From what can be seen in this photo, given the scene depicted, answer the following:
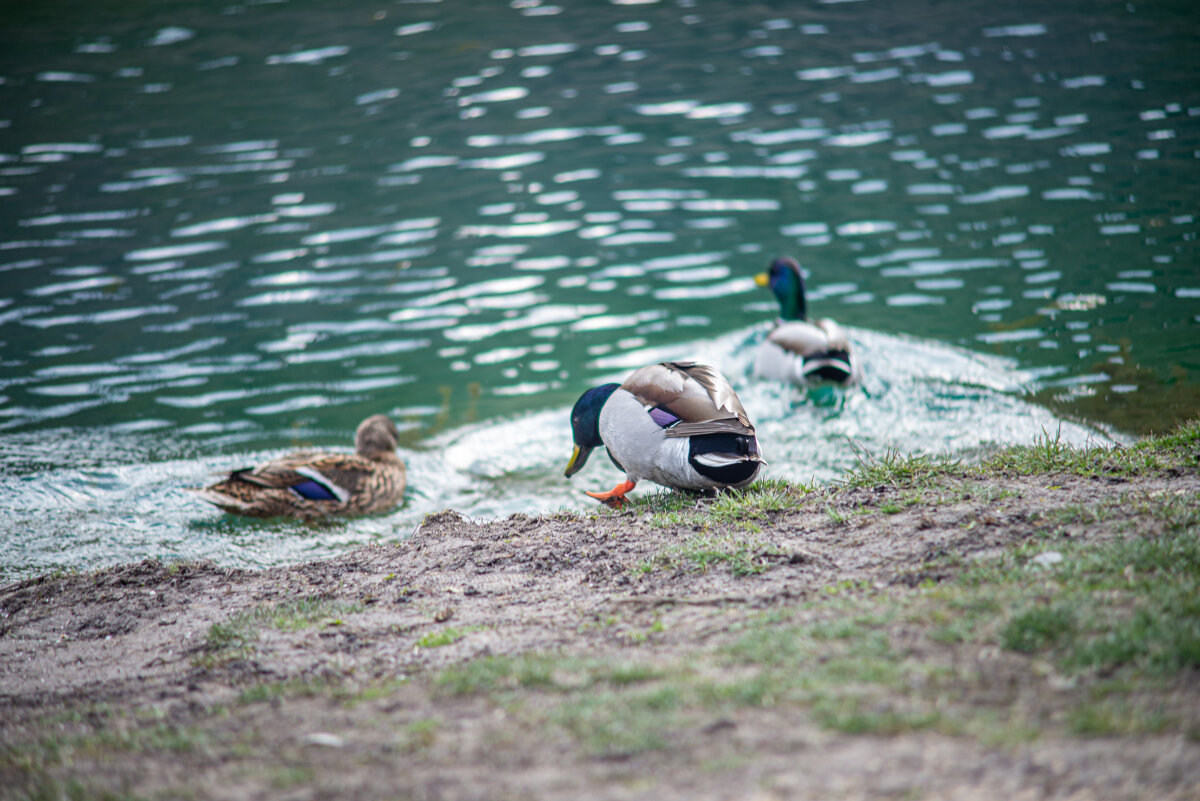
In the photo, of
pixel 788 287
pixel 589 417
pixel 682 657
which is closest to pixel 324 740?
pixel 682 657

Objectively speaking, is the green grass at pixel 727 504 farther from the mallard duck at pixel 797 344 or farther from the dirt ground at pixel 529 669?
the mallard duck at pixel 797 344

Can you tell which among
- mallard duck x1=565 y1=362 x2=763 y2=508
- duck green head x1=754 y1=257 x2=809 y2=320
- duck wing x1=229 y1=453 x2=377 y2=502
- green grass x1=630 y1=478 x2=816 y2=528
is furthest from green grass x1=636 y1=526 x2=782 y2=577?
duck green head x1=754 y1=257 x2=809 y2=320

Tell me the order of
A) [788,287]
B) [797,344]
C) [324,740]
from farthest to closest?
[788,287]
[797,344]
[324,740]

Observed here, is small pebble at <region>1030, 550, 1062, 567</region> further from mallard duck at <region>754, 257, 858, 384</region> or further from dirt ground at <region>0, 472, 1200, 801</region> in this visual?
mallard duck at <region>754, 257, 858, 384</region>

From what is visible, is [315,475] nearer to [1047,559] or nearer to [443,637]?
[443,637]

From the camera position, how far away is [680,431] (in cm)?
512

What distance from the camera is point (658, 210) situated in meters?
13.5

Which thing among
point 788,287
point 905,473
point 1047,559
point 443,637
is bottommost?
point 788,287

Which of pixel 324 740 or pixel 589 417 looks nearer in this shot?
pixel 324 740

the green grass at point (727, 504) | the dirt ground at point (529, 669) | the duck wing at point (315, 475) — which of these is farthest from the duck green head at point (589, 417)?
the duck wing at point (315, 475)

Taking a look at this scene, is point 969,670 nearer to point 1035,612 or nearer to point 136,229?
point 1035,612

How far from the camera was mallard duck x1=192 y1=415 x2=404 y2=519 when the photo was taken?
7309 mm

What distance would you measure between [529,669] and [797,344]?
6.99 metres

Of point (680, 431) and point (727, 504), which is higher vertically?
point (680, 431)
